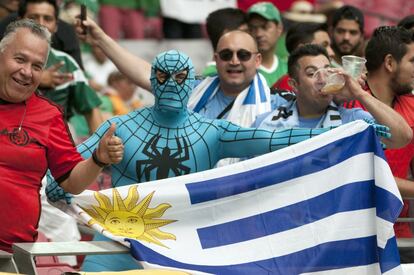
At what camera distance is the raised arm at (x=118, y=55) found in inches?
346

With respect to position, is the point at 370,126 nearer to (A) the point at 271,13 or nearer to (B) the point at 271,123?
(B) the point at 271,123

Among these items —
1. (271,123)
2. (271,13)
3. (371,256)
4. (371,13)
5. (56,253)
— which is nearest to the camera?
(56,253)

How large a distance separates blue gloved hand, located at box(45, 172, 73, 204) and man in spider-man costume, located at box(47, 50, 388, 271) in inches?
11.9

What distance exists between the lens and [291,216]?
6.95 m

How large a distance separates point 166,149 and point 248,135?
0.47 meters

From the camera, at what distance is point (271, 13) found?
1102cm

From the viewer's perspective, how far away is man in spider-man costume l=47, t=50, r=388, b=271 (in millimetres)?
7266

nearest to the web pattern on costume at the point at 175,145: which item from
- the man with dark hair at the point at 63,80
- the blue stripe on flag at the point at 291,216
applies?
the blue stripe on flag at the point at 291,216

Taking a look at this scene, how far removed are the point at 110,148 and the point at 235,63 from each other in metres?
2.65

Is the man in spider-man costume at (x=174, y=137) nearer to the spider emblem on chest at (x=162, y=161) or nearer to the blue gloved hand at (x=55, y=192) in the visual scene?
the spider emblem on chest at (x=162, y=161)

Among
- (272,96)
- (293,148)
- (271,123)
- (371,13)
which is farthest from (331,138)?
(371,13)

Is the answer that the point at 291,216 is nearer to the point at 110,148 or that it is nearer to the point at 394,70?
the point at 110,148

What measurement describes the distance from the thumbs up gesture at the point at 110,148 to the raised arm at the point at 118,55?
2341 millimetres

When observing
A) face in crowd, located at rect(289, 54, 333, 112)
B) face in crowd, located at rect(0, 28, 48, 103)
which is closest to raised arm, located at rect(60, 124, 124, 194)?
face in crowd, located at rect(0, 28, 48, 103)
